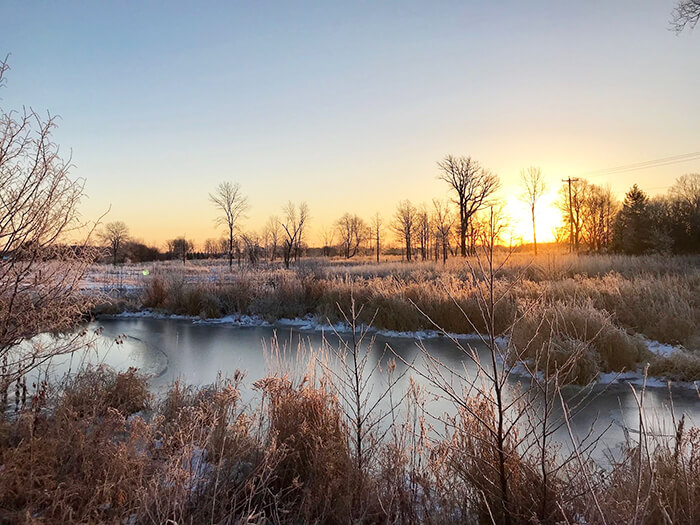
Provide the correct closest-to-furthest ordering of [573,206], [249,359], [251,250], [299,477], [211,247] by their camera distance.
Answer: [299,477], [249,359], [251,250], [573,206], [211,247]

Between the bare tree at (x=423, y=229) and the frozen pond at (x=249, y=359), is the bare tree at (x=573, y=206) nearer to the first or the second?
the bare tree at (x=423, y=229)

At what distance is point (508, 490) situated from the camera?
3.04m

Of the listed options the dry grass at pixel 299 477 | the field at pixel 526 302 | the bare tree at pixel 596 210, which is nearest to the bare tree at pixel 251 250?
the field at pixel 526 302

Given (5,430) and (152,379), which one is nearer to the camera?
(5,430)

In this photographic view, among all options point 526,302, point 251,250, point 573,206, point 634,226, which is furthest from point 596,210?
point 526,302

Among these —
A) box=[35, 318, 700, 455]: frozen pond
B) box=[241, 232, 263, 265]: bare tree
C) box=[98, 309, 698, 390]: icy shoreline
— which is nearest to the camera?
box=[35, 318, 700, 455]: frozen pond

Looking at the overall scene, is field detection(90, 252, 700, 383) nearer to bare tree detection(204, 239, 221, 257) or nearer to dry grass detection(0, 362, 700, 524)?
dry grass detection(0, 362, 700, 524)

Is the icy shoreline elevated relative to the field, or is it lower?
lower

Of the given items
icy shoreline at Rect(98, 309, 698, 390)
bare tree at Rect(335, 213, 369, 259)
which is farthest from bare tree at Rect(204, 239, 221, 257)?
icy shoreline at Rect(98, 309, 698, 390)

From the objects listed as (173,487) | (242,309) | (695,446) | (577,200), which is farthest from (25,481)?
(577,200)

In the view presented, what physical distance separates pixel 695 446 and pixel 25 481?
16.3 feet

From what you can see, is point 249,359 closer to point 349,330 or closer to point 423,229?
point 349,330

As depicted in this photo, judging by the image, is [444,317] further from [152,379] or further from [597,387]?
[152,379]

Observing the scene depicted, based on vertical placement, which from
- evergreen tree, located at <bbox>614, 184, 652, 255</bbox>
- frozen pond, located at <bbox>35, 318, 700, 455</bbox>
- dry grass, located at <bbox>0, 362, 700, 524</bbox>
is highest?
evergreen tree, located at <bbox>614, 184, 652, 255</bbox>
